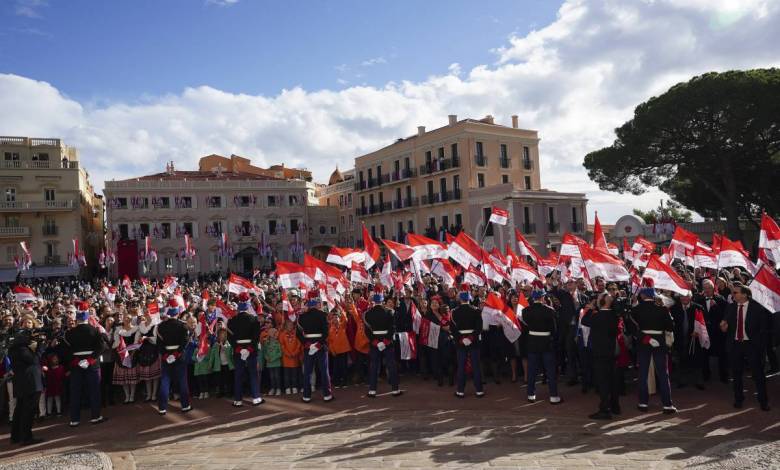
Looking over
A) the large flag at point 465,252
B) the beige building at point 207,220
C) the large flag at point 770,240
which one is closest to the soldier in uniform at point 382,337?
the large flag at point 465,252

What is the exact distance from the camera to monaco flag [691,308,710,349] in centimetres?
1034

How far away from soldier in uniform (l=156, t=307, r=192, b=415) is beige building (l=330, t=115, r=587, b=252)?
114 feet

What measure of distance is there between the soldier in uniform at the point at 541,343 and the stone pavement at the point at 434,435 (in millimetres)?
294

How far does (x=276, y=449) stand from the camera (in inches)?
311

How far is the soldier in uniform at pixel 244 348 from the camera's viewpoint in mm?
10562

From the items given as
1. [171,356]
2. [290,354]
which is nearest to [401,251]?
[290,354]

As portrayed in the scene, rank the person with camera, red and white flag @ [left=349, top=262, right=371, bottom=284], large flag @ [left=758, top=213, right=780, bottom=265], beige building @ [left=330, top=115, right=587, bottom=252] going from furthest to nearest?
beige building @ [left=330, top=115, right=587, bottom=252] < red and white flag @ [left=349, top=262, right=371, bottom=284] < large flag @ [left=758, top=213, right=780, bottom=265] < the person with camera

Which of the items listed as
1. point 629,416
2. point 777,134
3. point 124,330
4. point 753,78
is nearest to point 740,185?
point 777,134

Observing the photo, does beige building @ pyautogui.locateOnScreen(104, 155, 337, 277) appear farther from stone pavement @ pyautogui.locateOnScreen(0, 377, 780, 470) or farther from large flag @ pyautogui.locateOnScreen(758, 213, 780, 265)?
large flag @ pyautogui.locateOnScreen(758, 213, 780, 265)

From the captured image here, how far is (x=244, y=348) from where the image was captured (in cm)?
1056

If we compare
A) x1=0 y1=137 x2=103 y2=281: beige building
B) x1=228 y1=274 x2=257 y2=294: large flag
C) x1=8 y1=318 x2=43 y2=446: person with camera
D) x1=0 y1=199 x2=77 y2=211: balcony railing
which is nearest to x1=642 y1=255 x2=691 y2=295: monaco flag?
x1=228 y1=274 x2=257 y2=294: large flag

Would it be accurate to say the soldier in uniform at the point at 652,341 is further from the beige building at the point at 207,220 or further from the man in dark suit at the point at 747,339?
the beige building at the point at 207,220

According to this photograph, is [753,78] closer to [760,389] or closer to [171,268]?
[760,389]

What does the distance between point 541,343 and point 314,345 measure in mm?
3766
